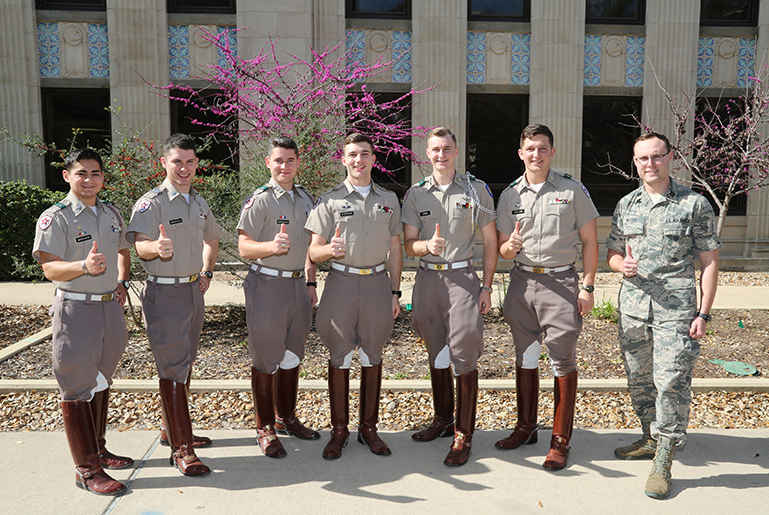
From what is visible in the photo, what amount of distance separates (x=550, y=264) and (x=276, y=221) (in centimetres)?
191

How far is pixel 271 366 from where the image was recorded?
4070 millimetres

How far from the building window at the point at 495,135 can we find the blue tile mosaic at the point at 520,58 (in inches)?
15.3

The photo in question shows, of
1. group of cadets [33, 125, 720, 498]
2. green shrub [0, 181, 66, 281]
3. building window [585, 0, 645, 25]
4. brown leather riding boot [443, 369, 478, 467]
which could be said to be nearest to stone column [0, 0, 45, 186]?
green shrub [0, 181, 66, 281]

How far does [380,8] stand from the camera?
12047 mm

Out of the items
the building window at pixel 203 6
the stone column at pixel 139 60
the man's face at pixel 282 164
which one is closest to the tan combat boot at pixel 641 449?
the man's face at pixel 282 164

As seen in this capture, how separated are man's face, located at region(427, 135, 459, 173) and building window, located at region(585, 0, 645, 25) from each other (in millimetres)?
10097

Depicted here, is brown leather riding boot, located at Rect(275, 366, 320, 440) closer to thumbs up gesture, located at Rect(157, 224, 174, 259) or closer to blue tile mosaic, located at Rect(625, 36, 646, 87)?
thumbs up gesture, located at Rect(157, 224, 174, 259)

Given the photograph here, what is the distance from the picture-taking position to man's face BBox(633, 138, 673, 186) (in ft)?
12.1

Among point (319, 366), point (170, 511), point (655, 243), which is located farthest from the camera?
point (319, 366)

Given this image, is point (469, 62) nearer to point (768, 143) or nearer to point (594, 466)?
point (768, 143)

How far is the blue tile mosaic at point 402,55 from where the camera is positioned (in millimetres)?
11922

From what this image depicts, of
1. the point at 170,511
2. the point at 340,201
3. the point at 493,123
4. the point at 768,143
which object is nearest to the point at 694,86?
the point at 768,143

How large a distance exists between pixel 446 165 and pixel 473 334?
1.17 m

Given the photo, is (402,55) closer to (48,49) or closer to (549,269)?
(48,49)
